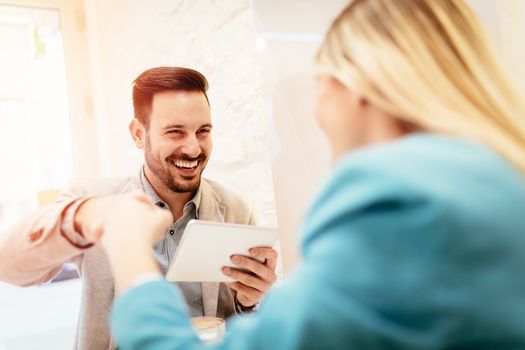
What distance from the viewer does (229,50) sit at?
1.30 meters

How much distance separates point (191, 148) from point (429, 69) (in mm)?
709

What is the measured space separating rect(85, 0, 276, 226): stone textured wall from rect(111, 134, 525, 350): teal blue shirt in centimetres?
82

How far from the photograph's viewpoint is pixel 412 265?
1.45 feet

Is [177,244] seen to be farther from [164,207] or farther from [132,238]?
[132,238]

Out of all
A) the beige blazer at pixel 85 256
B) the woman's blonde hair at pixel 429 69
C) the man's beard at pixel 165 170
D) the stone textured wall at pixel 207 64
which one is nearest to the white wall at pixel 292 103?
the stone textured wall at pixel 207 64

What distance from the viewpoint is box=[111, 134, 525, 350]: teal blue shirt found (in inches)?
17.3

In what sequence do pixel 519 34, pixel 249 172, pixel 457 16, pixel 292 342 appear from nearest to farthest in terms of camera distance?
1. pixel 292 342
2. pixel 457 16
3. pixel 519 34
4. pixel 249 172

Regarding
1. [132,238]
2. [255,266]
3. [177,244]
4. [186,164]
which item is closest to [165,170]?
[186,164]

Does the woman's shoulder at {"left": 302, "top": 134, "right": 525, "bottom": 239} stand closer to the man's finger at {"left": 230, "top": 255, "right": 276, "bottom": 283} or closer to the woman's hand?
the woman's hand

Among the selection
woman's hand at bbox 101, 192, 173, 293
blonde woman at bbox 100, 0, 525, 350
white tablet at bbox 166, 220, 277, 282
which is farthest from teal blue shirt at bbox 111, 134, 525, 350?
white tablet at bbox 166, 220, 277, 282

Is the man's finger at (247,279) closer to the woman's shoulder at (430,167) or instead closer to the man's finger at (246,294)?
the man's finger at (246,294)

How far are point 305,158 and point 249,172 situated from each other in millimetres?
170

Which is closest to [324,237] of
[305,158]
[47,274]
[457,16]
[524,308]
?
[524,308]

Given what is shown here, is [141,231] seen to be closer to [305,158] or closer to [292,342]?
[292,342]
